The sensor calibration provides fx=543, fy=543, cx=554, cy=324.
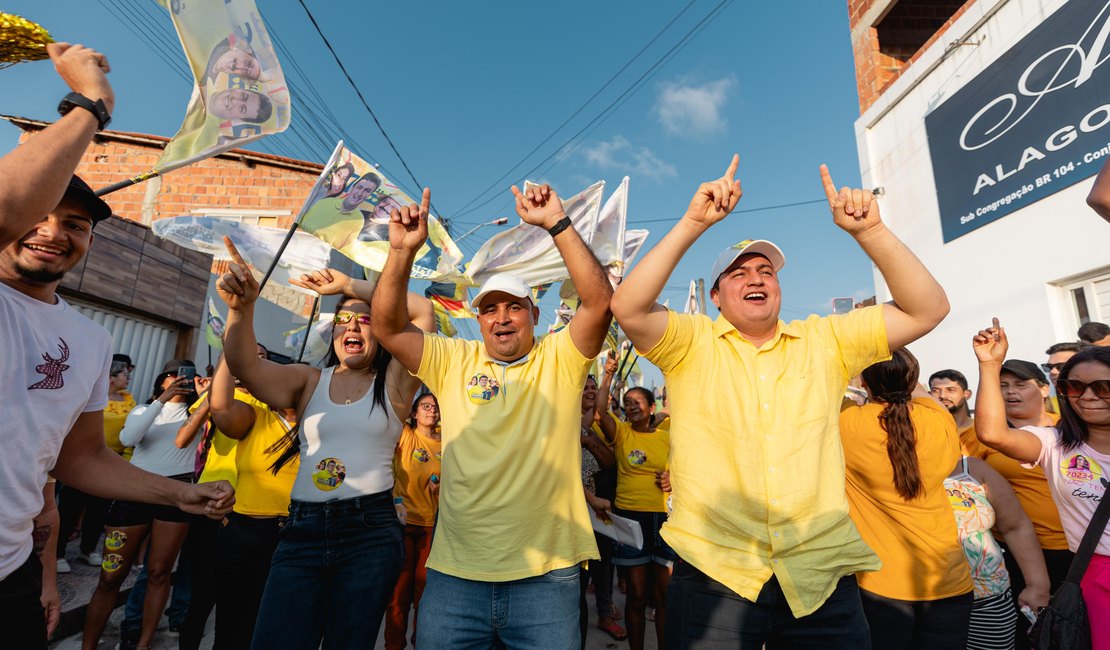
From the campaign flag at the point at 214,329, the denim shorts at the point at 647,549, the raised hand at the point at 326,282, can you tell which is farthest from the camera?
the campaign flag at the point at 214,329

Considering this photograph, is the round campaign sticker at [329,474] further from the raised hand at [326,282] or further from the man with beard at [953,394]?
the man with beard at [953,394]

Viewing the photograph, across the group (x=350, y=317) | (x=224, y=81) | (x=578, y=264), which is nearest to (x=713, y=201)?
(x=578, y=264)

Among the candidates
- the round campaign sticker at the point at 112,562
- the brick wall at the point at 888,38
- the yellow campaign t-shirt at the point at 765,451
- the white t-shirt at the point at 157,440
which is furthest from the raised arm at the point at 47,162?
the brick wall at the point at 888,38

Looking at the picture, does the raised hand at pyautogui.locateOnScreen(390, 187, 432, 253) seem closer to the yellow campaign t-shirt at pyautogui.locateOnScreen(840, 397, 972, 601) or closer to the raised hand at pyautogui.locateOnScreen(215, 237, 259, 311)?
the raised hand at pyautogui.locateOnScreen(215, 237, 259, 311)

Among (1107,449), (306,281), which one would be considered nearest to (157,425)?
(306,281)

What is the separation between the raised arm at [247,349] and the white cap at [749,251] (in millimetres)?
1971

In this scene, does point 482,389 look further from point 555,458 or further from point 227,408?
point 227,408

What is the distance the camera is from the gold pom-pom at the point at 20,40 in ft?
5.02

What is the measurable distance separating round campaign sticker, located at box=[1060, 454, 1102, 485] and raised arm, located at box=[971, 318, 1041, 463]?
15cm

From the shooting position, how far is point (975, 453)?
3607 millimetres

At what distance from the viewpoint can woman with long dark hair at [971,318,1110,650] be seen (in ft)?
7.57

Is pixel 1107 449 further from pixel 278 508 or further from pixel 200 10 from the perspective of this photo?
pixel 200 10

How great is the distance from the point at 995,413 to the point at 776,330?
1.38 m

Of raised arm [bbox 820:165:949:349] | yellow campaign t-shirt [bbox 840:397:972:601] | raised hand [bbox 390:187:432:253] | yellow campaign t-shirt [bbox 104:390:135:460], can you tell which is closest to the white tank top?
raised hand [bbox 390:187:432:253]
